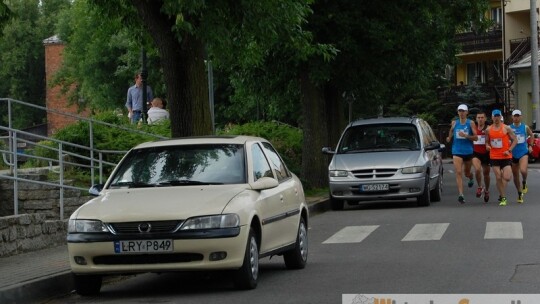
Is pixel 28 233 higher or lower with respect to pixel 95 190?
lower

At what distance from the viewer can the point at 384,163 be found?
24453 mm

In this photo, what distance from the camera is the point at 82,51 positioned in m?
71.5

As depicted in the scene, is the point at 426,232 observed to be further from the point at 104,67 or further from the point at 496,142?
the point at 104,67

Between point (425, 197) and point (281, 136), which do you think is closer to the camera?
point (425, 197)

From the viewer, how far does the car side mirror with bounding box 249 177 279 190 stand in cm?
1238

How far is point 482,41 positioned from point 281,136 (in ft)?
162

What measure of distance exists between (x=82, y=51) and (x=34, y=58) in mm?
34457

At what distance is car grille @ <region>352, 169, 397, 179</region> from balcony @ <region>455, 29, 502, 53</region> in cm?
5565

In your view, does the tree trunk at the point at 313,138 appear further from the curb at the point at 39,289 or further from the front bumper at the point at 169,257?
the front bumper at the point at 169,257

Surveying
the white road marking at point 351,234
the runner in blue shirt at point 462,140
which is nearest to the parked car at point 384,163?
the runner in blue shirt at point 462,140

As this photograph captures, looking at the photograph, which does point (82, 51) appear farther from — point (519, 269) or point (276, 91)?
point (519, 269)

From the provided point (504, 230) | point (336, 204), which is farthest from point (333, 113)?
point (504, 230)

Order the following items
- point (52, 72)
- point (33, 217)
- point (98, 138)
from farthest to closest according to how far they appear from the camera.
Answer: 1. point (52, 72)
2. point (98, 138)
3. point (33, 217)

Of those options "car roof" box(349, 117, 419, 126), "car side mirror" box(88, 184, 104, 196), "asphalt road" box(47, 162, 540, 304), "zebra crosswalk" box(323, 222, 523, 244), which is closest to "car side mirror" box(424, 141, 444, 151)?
"car roof" box(349, 117, 419, 126)
